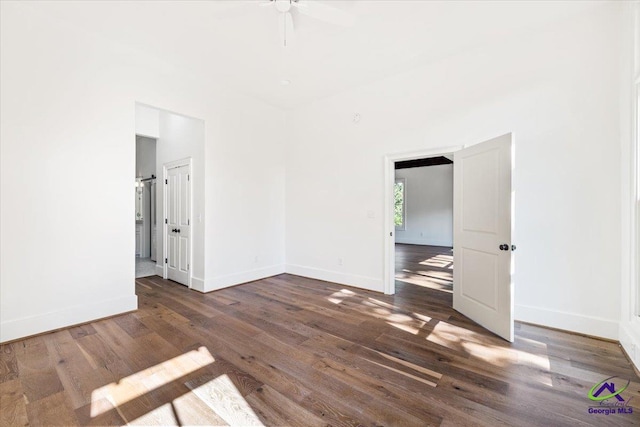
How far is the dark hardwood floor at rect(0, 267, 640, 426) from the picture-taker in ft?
5.94

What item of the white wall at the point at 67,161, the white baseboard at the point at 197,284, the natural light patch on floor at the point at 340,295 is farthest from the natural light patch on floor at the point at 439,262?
the white wall at the point at 67,161

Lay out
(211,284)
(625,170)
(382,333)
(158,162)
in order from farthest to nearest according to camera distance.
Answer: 1. (158,162)
2. (211,284)
3. (382,333)
4. (625,170)

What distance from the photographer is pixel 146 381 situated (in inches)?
85.0

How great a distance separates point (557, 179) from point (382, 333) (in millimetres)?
2535

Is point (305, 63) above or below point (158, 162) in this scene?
above

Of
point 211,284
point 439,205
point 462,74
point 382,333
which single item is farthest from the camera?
point 439,205

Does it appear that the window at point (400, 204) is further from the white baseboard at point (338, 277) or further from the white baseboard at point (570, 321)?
the white baseboard at point (570, 321)

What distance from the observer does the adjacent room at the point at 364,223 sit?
80.9 inches

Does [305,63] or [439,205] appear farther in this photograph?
[439,205]

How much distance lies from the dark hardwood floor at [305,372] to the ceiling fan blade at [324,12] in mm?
3149

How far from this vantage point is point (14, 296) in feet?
9.32

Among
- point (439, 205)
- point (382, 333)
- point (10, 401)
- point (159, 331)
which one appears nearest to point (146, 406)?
point (10, 401)

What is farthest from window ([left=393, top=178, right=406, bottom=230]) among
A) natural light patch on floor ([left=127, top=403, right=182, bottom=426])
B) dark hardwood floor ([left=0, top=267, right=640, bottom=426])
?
natural light patch on floor ([left=127, top=403, right=182, bottom=426])

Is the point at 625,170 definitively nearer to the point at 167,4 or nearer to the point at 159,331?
the point at 167,4
